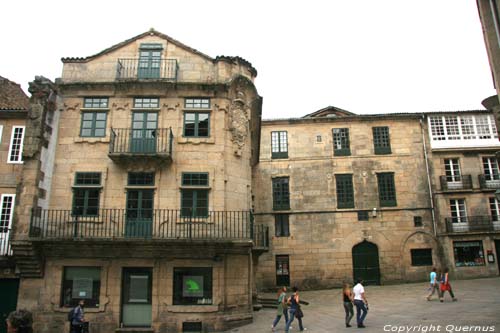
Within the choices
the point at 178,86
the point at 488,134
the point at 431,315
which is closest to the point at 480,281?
the point at 488,134

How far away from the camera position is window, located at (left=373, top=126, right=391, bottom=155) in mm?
28125

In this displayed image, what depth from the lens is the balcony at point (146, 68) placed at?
59.0 ft

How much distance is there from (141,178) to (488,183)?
78.2 ft

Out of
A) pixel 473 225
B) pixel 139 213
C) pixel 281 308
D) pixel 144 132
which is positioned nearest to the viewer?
pixel 281 308

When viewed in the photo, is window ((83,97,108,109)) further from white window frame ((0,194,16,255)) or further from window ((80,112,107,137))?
white window frame ((0,194,16,255))

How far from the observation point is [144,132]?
17.3m

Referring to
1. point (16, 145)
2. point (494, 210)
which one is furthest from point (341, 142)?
point (16, 145)

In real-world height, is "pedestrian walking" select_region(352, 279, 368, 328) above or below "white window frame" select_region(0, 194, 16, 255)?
below

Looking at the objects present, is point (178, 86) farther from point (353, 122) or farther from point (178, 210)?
point (353, 122)

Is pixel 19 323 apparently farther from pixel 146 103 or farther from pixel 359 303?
pixel 146 103

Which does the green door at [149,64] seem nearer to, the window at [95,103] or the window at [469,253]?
the window at [95,103]

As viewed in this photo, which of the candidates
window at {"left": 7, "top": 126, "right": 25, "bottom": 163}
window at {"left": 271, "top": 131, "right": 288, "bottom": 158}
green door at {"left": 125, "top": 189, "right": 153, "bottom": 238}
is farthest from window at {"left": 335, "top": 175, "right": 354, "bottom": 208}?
window at {"left": 7, "top": 126, "right": 25, "bottom": 163}

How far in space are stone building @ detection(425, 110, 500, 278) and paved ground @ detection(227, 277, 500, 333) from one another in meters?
3.45

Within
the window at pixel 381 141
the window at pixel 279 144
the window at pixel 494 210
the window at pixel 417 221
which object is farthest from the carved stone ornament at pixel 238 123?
the window at pixel 494 210
